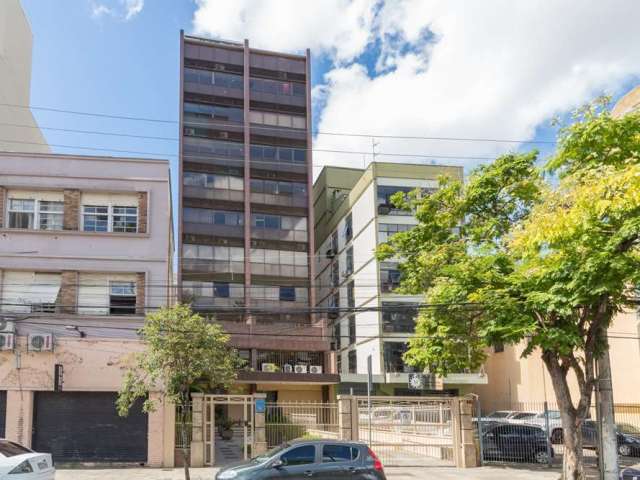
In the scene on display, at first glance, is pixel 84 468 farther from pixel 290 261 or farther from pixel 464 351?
pixel 290 261

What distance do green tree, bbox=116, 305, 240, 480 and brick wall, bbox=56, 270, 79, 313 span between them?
11.1 feet

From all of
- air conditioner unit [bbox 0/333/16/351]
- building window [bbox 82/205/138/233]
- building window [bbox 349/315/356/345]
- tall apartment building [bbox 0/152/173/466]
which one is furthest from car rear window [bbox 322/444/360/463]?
building window [bbox 349/315/356/345]

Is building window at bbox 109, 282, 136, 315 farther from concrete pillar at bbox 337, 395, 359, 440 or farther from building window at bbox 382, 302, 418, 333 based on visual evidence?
building window at bbox 382, 302, 418, 333

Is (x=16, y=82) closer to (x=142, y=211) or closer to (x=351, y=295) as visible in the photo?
(x=142, y=211)

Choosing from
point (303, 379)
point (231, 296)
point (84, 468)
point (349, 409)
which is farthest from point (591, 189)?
point (231, 296)

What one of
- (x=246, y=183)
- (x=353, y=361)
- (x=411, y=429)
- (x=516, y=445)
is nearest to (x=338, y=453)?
(x=411, y=429)

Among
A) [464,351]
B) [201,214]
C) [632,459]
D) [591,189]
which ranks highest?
[201,214]

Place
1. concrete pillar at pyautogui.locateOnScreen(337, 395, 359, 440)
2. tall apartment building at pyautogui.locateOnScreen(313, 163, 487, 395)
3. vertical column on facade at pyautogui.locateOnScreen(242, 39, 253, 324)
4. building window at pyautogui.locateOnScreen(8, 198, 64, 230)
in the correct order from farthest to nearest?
vertical column on facade at pyautogui.locateOnScreen(242, 39, 253, 324), tall apartment building at pyautogui.locateOnScreen(313, 163, 487, 395), building window at pyautogui.locateOnScreen(8, 198, 64, 230), concrete pillar at pyautogui.locateOnScreen(337, 395, 359, 440)

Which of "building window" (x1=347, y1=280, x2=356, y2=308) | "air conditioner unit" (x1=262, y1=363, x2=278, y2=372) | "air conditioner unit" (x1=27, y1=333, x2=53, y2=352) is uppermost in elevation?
"building window" (x1=347, y1=280, x2=356, y2=308)

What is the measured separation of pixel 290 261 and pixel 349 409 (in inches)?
1168

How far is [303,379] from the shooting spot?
129 feet

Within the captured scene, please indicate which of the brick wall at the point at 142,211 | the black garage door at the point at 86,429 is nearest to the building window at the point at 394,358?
the brick wall at the point at 142,211

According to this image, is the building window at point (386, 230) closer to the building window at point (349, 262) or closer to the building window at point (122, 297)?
the building window at point (349, 262)

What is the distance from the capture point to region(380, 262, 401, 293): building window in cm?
4681
